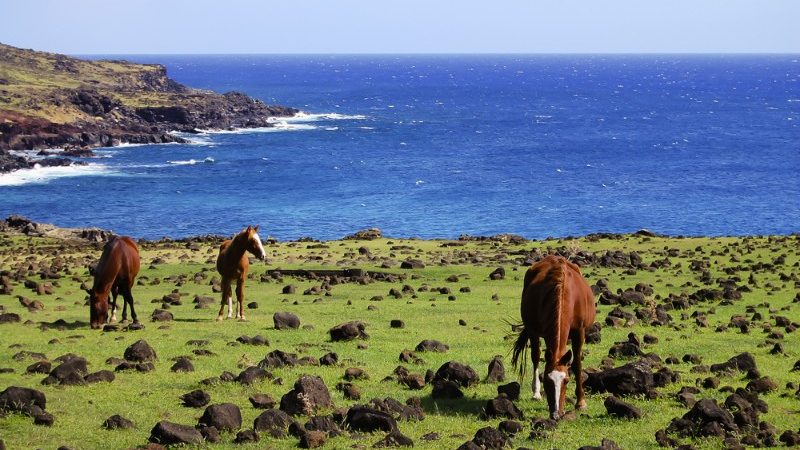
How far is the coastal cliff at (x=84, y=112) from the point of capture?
131500 millimetres

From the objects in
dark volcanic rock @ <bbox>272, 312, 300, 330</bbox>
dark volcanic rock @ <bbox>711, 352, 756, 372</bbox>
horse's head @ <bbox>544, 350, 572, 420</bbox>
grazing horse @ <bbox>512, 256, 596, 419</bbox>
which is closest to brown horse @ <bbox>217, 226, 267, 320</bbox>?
dark volcanic rock @ <bbox>272, 312, 300, 330</bbox>

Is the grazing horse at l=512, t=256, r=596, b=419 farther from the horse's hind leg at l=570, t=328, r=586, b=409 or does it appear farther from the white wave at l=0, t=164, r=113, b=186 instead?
the white wave at l=0, t=164, r=113, b=186

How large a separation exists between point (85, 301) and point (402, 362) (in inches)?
626

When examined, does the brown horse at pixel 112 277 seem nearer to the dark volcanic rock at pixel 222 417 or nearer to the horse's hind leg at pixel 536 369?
the dark volcanic rock at pixel 222 417

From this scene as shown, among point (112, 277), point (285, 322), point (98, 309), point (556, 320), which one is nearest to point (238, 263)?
point (285, 322)

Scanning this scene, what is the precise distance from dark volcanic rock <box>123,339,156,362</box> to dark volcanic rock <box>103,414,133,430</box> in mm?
4794

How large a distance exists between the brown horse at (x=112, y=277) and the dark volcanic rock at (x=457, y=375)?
37.8 ft

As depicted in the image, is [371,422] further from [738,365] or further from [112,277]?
[112,277]

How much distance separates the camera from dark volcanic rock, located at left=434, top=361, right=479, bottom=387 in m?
18.0

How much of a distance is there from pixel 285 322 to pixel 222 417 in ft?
34.5

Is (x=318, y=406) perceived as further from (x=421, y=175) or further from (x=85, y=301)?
(x=421, y=175)

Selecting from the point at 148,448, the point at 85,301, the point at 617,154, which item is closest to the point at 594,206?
A: the point at 617,154

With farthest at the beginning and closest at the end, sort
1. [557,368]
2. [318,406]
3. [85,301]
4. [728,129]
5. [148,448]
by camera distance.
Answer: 1. [728,129]
2. [85,301]
3. [318,406]
4. [557,368]
5. [148,448]

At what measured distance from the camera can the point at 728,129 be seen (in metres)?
177
